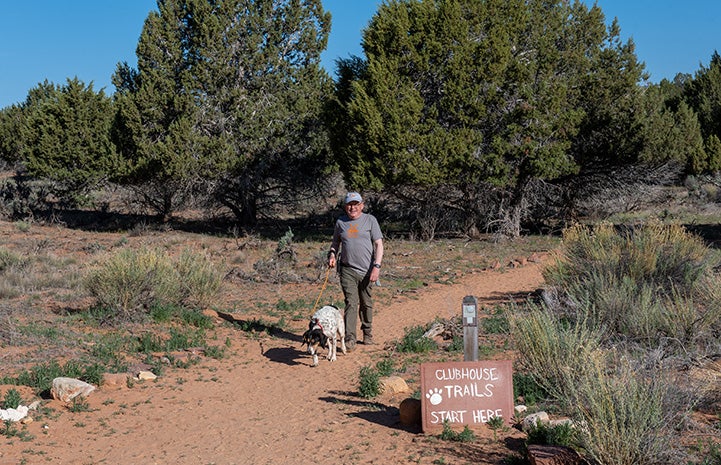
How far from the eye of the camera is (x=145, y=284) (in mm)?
11648

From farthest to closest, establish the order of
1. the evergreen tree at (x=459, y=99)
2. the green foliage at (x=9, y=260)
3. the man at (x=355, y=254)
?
the evergreen tree at (x=459, y=99)
the green foliage at (x=9, y=260)
the man at (x=355, y=254)

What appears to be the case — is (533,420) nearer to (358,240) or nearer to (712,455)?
(712,455)

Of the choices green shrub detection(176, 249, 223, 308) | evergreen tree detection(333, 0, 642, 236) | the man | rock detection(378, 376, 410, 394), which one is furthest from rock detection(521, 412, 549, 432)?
evergreen tree detection(333, 0, 642, 236)

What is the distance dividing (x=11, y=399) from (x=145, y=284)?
462 cm

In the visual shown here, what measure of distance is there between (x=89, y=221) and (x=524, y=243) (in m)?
20.7

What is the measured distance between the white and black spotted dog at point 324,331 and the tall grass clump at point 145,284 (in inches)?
146

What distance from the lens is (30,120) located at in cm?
2919

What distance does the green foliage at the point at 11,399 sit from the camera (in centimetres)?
707

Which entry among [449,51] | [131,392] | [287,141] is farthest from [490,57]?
[131,392]

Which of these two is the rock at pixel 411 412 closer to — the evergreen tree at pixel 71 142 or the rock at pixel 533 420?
the rock at pixel 533 420

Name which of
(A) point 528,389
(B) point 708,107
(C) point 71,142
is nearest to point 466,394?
(A) point 528,389

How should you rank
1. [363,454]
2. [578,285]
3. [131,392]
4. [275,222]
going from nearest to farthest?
[363,454]
[131,392]
[578,285]
[275,222]

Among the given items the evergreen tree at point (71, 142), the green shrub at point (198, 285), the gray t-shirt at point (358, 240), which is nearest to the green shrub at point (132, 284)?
the green shrub at point (198, 285)

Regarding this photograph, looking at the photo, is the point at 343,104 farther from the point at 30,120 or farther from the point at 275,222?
the point at 30,120
